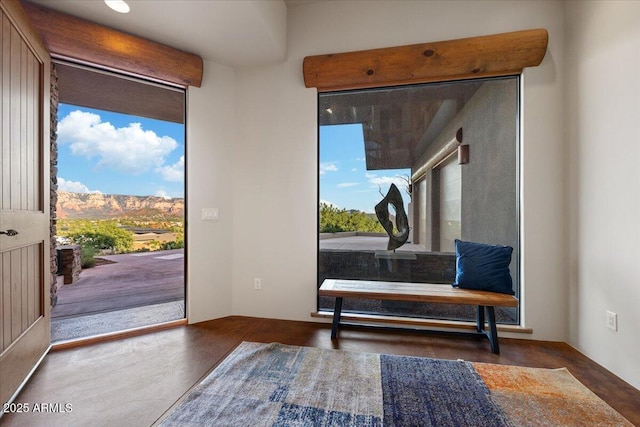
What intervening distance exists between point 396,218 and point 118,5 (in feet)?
9.25

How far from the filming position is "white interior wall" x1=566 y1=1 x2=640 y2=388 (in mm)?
1710

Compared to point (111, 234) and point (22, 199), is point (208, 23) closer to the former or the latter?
point (22, 199)

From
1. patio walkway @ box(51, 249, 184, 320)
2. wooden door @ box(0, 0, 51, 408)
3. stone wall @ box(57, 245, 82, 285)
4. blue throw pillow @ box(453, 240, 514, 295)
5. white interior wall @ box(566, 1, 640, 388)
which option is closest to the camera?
wooden door @ box(0, 0, 51, 408)

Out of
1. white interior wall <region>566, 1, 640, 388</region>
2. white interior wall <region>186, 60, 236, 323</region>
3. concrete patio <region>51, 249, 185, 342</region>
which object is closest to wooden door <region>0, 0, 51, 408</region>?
concrete patio <region>51, 249, 185, 342</region>

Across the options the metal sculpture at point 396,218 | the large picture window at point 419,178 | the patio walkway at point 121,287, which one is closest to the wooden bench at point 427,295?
the large picture window at point 419,178

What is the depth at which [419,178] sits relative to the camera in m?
2.68

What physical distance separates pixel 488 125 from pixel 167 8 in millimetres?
2827

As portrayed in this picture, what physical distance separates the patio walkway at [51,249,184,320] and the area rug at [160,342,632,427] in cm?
216

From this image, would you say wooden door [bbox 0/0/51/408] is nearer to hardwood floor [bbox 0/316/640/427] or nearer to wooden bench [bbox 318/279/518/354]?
hardwood floor [bbox 0/316/640/427]

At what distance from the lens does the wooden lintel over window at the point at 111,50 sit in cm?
204

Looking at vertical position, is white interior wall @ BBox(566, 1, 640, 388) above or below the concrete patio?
above

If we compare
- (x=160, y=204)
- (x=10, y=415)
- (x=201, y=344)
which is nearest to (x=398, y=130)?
(x=201, y=344)

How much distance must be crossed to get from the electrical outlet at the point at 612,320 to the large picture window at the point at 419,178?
1.97 ft

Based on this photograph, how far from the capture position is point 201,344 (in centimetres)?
225
